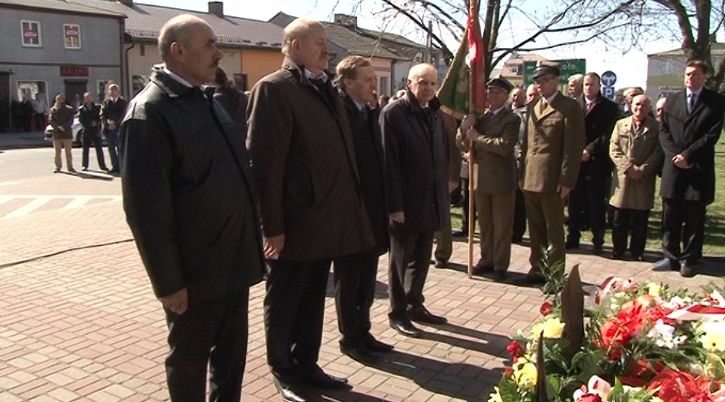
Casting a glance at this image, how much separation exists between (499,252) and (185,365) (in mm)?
4141

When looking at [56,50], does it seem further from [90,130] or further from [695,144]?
[695,144]

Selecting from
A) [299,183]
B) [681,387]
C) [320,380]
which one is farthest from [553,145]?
[681,387]

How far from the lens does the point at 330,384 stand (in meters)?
3.99

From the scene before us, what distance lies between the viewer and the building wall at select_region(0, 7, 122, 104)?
107 feet

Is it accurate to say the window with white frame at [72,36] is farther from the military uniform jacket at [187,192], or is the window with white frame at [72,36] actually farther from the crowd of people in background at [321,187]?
the military uniform jacket at [187,192]

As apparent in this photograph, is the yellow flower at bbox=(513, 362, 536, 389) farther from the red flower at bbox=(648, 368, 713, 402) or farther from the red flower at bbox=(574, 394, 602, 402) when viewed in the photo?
the red flower at bbox=(648, 368, 713, 402)

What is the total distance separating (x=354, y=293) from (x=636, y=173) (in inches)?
162

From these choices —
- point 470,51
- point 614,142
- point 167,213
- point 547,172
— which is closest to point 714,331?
point 167,213

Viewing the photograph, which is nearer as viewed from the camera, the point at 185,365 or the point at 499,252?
the point at 185,365

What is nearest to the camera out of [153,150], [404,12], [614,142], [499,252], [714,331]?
[714,331]

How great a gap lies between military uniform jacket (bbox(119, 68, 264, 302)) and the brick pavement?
1303mm

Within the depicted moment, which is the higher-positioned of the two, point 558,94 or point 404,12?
point 404,12

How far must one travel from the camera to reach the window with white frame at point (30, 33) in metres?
33.3

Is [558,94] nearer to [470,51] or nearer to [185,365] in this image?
[470,51]
